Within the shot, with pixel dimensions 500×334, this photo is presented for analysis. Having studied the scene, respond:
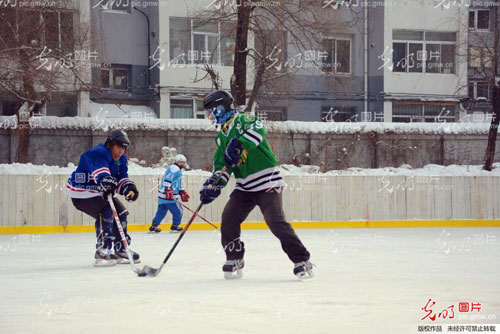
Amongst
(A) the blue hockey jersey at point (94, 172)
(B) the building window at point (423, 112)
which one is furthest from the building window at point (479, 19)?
(A) the blue hockey jersey at point (94, 172)

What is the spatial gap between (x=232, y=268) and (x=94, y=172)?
Result: 1.84 meters

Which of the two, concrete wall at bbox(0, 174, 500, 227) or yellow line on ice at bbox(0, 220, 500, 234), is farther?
concrete wall at bbox(0, 174, 500, 227)

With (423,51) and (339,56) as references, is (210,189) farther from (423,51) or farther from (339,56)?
(423,51)

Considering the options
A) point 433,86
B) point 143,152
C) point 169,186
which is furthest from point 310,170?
point 433,86

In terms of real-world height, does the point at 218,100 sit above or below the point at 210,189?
above

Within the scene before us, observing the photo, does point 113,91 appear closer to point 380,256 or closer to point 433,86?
point 433,86

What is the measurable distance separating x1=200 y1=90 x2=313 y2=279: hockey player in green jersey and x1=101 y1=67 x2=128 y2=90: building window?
16903 millimetres

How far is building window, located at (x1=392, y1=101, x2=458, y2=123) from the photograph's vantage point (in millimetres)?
25125

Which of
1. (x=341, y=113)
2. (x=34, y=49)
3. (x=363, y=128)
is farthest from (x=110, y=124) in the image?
(x=341, y=113)

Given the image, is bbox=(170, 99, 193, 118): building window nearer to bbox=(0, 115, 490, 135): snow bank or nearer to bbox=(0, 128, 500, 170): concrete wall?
bbox=(0, 115, 490, 135): snow bank

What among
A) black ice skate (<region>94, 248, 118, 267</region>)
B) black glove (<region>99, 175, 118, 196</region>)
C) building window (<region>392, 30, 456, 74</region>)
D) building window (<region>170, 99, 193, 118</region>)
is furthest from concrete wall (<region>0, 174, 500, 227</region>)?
building window (<region>392, 30, 456, 74</region>)

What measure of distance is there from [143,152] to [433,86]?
11.4m

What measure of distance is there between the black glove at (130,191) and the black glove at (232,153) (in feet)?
5.09

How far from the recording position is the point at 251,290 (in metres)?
5.89
